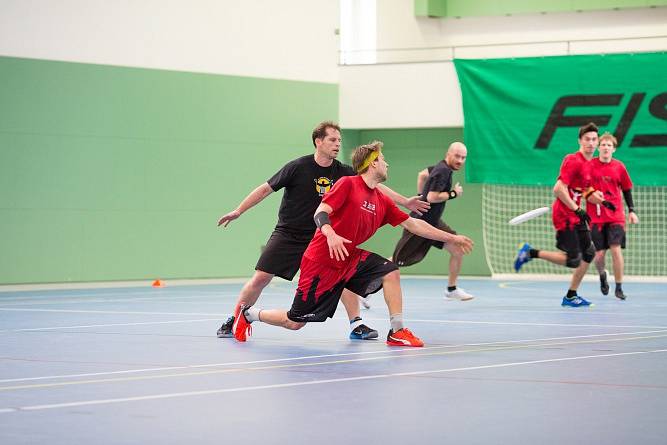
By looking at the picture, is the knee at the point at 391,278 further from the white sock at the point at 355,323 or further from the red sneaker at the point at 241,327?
the red sneaker at the point at 241,327

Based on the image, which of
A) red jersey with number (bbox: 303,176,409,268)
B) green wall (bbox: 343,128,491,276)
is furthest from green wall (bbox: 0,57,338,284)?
red jersey with number (bbox: 303,176,409,268)

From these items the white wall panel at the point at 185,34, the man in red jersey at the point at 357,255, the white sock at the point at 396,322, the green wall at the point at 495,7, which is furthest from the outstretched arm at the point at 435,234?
the green wall at the point at 495,7

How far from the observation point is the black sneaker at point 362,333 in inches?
387

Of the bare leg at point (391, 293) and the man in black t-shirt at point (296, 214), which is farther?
the man in black t-shirt at point (296, 214)

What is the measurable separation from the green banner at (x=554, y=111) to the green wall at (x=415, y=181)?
1366 millimetres

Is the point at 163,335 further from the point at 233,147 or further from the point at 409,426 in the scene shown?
the point at 233,147

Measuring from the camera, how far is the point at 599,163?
15297mm

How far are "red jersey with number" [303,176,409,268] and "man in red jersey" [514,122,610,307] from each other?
517 cm

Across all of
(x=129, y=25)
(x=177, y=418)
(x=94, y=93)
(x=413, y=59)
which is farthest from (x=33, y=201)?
(x=177, y=418)

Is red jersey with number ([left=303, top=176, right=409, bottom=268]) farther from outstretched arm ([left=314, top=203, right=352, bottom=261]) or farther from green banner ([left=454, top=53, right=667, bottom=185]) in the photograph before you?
green banner ([left=454, top=53, right=667, bottom=185])

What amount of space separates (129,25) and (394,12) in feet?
20.7

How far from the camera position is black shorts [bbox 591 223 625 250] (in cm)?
1513

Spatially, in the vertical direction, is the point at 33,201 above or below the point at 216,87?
below

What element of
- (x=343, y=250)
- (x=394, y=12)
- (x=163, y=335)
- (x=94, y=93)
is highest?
(x=394, y=12)
